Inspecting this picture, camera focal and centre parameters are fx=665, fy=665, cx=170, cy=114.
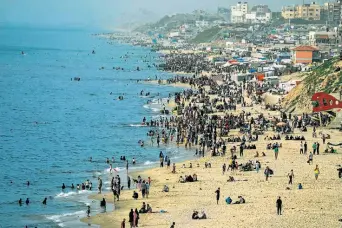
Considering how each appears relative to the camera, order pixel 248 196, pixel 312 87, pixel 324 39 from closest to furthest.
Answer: pixel 248 196 < pixel 312 87 < pixel 324 39

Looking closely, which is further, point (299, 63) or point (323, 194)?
point (299, 63)

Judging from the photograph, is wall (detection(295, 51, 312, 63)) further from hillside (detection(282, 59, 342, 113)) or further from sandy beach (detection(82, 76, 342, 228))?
sandy beach (detection(82, 76, 342, 228))

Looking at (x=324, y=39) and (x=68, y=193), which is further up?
(x=324, y=39)

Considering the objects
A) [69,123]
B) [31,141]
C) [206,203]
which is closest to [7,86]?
[69,123]

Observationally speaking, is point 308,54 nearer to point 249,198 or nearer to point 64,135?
point 64,135

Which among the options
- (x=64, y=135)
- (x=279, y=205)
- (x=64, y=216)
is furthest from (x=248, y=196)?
(x=64, y=135)

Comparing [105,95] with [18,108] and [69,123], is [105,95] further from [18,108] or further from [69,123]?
[69,123]

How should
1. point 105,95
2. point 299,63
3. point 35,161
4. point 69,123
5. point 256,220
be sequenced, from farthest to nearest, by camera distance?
point 299,63
point 105,95
point 69,123
point 35,161
point 256,220
